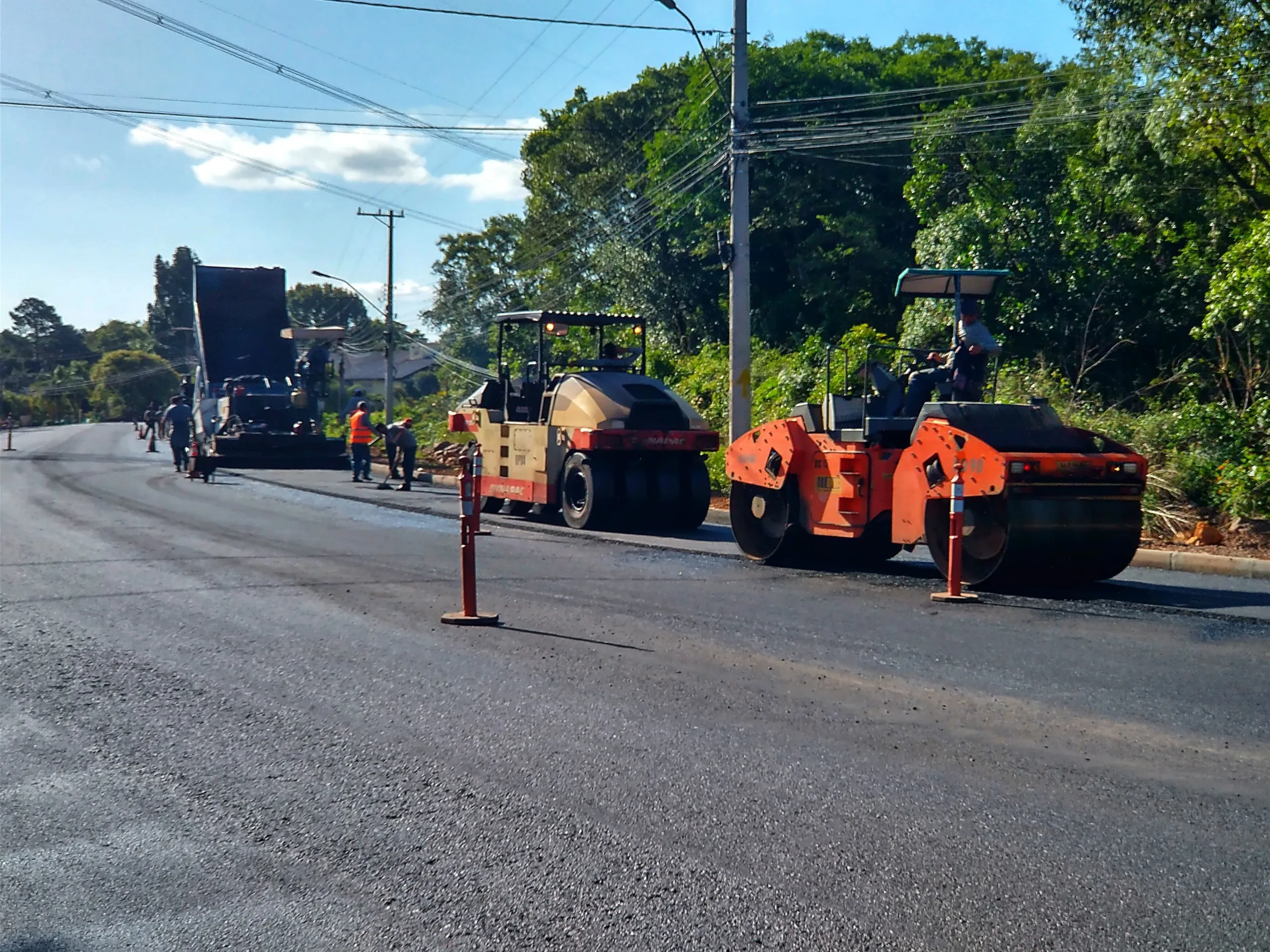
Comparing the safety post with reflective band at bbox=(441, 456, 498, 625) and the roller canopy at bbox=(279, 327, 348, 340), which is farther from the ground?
the roller canopy at bbox=(279, 327, 348, 340)

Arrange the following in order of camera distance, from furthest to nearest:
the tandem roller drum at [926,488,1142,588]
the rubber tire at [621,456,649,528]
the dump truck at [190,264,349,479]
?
the dump truck at [190,264,349,479] < the rubber tire at [621,456,649,528] < the tandem roller drum at [926,488,1142,588]

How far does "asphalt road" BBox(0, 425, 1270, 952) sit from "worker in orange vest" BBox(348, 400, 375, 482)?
15.1 meters

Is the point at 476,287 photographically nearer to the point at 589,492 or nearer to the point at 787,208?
the point at 787,208

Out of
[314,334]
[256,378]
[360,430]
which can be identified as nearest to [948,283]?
[360,430]

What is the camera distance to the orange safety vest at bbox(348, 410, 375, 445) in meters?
25.5

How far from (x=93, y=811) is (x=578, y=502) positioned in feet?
38.5

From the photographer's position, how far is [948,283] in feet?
38.1

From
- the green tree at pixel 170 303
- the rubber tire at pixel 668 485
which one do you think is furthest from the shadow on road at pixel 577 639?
the green tree at pixel 170 303

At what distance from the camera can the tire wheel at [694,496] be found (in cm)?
1647

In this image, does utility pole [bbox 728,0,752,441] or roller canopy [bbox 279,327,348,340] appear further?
Result: roller canopy [bbox 279,327,348,340]

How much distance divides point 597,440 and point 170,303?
390 feet

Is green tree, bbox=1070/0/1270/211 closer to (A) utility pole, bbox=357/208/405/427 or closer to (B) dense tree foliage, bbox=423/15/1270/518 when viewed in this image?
(B) dense tree foliage, bbox=423/15/1270/518

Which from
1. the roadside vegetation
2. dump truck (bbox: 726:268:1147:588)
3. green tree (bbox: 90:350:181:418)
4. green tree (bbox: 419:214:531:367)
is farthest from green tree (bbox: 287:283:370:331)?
dump truck (bbox: 726:268:1147:588)

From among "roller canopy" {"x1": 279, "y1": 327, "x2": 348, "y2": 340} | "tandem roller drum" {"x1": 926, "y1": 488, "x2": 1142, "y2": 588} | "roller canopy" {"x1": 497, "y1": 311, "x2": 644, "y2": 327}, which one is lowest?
"tandem roller drum" {"x1": 926, "y1": 488, "x2": 1142, "y2": 588}
